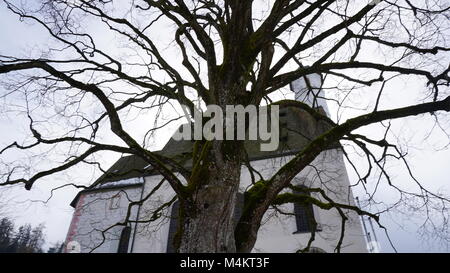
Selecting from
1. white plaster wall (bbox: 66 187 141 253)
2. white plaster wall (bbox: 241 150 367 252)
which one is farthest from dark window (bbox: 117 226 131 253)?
white plaster wall (bbox: 241 150 367 252)

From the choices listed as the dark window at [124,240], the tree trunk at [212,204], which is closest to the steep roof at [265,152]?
the dark window at [124,240]

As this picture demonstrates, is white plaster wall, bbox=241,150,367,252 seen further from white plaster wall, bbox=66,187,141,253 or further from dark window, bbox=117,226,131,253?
white plaster wall, bbox=66,187,141,253

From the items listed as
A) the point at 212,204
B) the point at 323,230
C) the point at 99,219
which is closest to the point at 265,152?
the point at 323,230

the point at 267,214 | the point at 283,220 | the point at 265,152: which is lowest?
the point at 283,220

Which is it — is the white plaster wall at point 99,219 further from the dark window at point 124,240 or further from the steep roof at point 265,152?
the steep roof at point 265,152

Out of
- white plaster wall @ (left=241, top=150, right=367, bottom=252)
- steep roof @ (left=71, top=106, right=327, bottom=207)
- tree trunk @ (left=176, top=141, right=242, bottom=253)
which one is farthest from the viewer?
steep roof @ (left=71, top=106, right=327, bottom=207)

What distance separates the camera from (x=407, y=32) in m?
4.10

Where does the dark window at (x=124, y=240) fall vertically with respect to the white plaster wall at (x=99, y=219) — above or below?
below

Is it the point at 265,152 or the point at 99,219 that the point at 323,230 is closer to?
the point at 265,152

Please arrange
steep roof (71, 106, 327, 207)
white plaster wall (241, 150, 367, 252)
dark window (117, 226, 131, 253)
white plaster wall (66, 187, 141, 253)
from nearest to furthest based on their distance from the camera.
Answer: white plaster wall (241, 150, 367, 252), steep roof (71, 106, 327, 207), dark window (117, 226, 131, 253), white plaster wall (66, 187, 141, 253)

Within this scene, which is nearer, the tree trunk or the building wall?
the tree trunk
